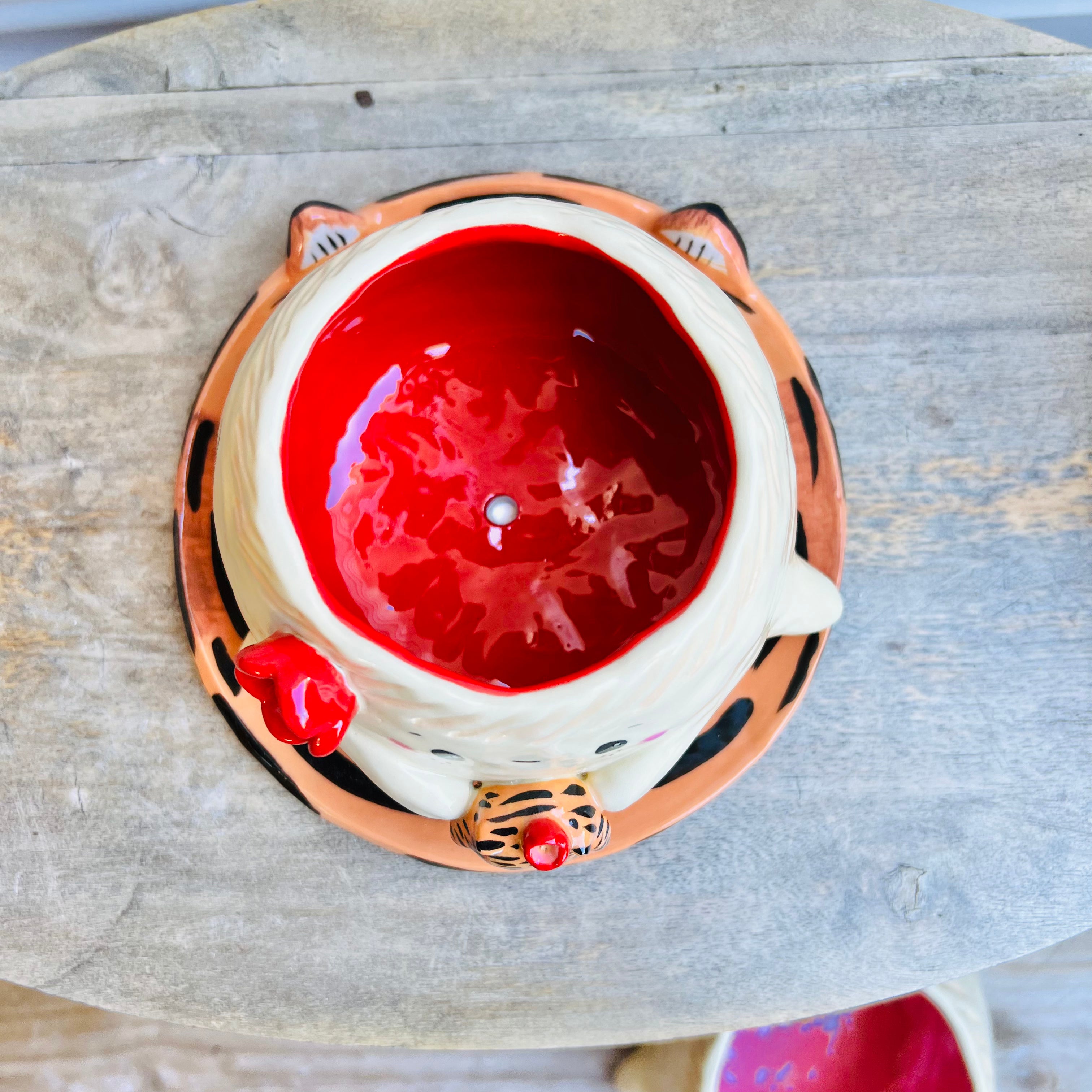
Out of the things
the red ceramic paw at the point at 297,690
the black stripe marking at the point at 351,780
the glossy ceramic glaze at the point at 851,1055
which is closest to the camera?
the red ceramic paw at the point at 297,690

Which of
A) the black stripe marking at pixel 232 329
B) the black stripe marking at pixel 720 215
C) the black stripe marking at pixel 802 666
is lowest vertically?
the black stripe marking at pixel 802 666

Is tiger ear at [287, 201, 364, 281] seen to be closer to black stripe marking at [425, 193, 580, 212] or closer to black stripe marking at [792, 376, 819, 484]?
black stripe marking at [425, 193, 580, 212]

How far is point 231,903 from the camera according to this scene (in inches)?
18.9

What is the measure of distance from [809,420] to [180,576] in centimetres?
33

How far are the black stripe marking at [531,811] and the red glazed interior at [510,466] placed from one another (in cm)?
Answer: 7

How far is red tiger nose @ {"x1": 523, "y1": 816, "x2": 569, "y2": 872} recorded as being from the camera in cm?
35

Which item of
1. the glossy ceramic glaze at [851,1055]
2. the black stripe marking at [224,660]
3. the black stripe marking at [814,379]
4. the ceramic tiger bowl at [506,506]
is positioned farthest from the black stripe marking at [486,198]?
the glossy ceramic glaze at [851,1055]

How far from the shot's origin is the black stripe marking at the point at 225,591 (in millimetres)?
443

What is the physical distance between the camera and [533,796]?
1.20ft

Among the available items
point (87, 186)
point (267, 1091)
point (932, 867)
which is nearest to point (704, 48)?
point (87, 186)

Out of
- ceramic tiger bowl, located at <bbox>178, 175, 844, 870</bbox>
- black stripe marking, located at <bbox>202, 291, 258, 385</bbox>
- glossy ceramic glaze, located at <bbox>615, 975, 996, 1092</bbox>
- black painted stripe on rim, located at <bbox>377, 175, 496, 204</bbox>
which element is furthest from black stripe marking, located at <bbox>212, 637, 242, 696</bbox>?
glossy ceramic glaze, located at <bbox>615, 975, 996, 1092</bbox>

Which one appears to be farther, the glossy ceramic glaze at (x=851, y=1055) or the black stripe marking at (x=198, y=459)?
the glossy ceramic glaze at (x=851, y=1055)

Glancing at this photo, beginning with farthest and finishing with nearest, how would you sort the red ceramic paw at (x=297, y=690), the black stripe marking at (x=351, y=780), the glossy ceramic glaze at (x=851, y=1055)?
the glossy ceramic glaze at (x=851, y=1055)
the black stripe marking at (x=351, y=780)
the red ceramic paw at (x=297, y=690)

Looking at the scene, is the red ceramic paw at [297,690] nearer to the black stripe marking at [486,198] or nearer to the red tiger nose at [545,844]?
the red tiger nose at [545,844]
